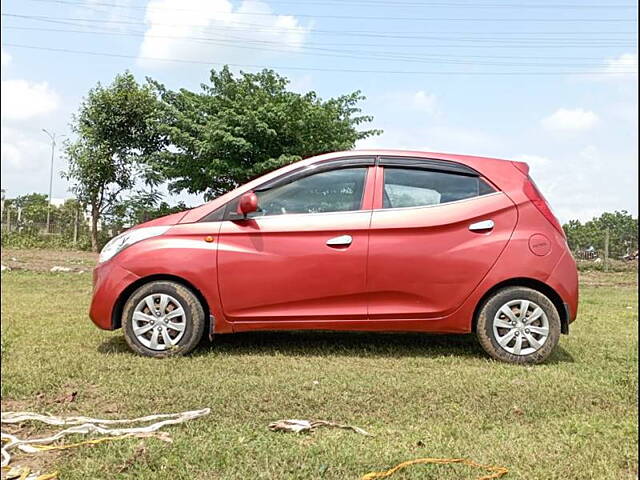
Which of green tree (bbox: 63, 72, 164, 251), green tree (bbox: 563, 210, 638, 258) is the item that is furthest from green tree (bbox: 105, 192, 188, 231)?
green tree (bbox: 563, 210, 638, 258)

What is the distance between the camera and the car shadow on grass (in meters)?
4.90

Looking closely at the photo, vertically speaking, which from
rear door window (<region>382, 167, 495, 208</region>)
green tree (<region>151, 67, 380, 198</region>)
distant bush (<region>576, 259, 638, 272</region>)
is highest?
green tree (<region>151, 67, 380, 198</region>)

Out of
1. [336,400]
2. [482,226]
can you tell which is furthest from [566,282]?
[336,400]

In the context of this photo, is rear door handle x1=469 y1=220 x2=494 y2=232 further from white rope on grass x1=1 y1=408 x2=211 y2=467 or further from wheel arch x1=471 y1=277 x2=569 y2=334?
white rope on grass x1=1 y1=408 x2=211 y2=467

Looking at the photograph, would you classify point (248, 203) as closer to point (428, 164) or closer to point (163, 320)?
point (163, 320)

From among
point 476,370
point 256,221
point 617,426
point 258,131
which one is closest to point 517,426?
point 617,426

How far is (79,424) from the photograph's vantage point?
3051 mm

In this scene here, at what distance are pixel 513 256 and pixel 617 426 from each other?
174 cm

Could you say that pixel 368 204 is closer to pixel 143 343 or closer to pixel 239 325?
pixel 239 325

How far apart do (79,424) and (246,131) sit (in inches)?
489

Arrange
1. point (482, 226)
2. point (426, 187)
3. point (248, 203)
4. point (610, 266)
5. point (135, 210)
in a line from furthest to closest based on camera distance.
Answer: point (135, 210), point (610, 266), point (426, 187), point (482, 226), point (248, 203)

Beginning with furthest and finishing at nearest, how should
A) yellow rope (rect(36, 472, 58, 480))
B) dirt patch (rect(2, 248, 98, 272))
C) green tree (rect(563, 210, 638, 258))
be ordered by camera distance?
1. green tree (rect(563, 210, 638, 258))
2. dirt patch (rect(2, 248, 98, 272))
3. yellow rope (rect(36, 472, 58, 480))

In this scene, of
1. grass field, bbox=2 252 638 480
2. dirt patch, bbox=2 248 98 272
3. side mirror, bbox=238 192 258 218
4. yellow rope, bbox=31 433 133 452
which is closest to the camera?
grass field, bbox=2 252 638 480

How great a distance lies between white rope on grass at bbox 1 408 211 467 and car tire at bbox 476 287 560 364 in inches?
93.0
